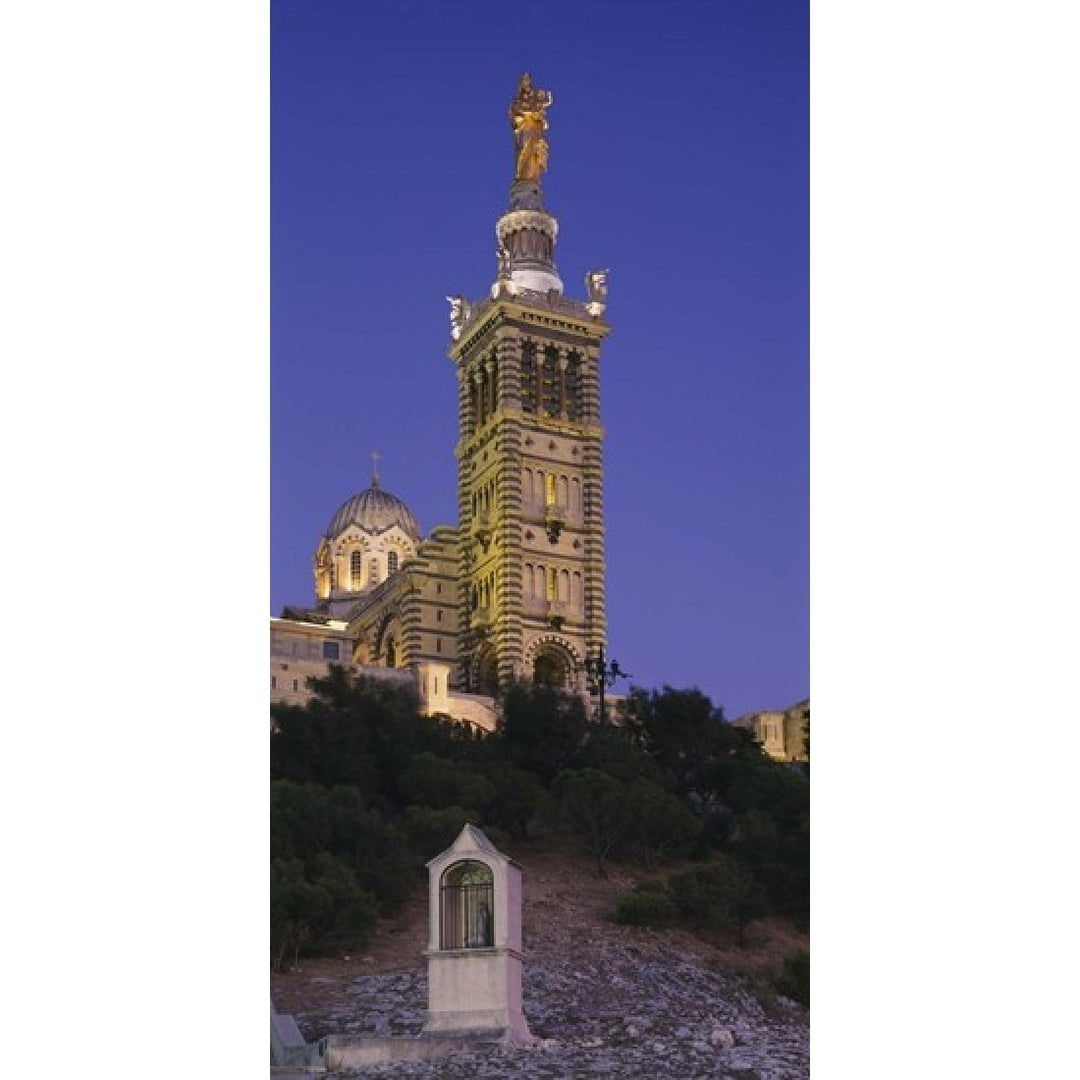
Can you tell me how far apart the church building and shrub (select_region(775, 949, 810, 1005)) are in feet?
43.3

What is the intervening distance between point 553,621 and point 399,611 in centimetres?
303

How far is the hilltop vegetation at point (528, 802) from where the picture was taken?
61.2ft

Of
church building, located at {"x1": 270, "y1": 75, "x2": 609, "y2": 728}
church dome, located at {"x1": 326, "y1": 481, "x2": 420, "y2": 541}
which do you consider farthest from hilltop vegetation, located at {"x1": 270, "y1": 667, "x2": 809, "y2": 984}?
church dome, located at {"x1": 326, "y1": 481, "x2": 420, "y2": 541}

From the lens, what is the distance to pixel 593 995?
628 inches

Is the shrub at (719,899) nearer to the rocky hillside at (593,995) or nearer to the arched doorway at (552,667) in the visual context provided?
the rocky hillside at (593,995)

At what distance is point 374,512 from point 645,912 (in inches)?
850

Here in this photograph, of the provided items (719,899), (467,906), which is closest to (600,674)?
(719,899)

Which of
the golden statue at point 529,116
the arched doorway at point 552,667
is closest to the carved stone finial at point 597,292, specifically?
the arched doorway at point 552,667
